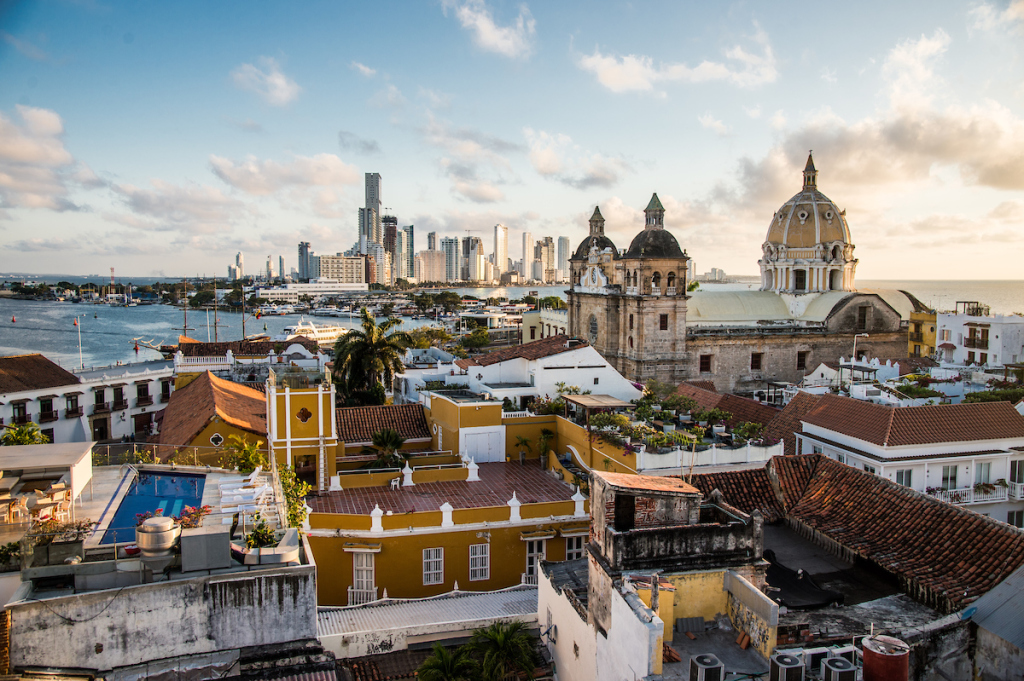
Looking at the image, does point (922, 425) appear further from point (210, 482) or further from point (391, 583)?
point (210, 482)

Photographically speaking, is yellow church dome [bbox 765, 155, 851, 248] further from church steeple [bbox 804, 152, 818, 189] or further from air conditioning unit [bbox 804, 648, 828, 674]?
air conditioning unit [bbox 804, 648, 828, 674]

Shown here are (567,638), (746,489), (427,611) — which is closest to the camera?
(567,638)

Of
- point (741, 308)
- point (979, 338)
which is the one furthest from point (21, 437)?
point (979, 338)

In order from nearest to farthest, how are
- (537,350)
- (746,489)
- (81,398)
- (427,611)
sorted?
(427,611) < (746,489) < (537,350) < (81,398)

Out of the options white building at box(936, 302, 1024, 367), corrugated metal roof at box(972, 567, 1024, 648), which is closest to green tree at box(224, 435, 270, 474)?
corrugated metal roof at box(972, 567, 1024, 648)

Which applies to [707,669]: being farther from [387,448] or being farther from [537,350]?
[537,350]

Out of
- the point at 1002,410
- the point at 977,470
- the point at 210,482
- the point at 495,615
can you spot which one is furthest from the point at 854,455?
the point at 210,482
